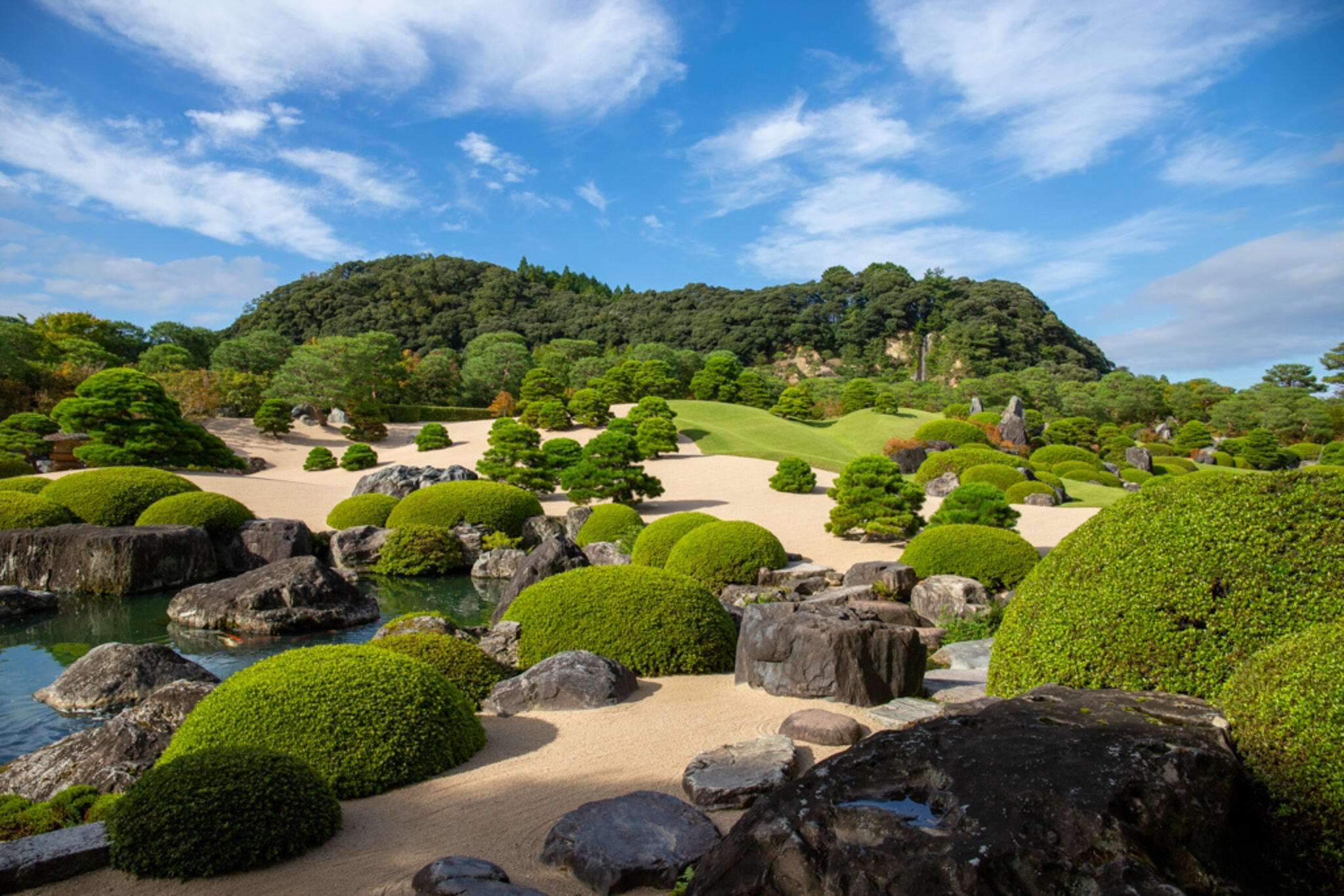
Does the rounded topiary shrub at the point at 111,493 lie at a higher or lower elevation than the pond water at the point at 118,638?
higher

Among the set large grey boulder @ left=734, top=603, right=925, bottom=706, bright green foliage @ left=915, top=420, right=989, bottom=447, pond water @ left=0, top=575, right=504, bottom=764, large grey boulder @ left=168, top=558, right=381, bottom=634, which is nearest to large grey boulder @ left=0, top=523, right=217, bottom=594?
pond water @ left=0, top=575, right=504, bottom=764

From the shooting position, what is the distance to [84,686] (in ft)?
21.8

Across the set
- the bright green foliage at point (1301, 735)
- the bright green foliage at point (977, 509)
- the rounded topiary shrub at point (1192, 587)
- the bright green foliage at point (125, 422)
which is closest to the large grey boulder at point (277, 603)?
the rounded topiary shrub at point (1192, 587)

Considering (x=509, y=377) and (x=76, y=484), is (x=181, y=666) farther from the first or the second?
(x=509, y=377)

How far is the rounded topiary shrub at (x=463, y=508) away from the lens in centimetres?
1595

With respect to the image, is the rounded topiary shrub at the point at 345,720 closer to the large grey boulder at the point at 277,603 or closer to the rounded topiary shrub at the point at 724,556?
the large grey boulder at the point at 277,603

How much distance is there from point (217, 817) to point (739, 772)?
245cm

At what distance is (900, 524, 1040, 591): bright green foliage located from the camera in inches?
428

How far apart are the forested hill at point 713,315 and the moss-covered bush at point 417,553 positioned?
4380 centimetres

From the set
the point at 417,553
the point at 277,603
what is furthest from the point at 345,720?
the point at 417,553

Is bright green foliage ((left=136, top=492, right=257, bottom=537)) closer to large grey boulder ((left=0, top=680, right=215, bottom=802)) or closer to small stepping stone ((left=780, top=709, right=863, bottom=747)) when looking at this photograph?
large grey boulder ((left=0, top=680, right=215, bottom=802))

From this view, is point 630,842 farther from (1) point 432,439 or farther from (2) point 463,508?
(1) point 432,439

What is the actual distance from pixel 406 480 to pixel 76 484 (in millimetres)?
7409

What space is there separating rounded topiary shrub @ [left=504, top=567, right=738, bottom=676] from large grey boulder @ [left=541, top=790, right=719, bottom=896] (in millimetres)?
2969
